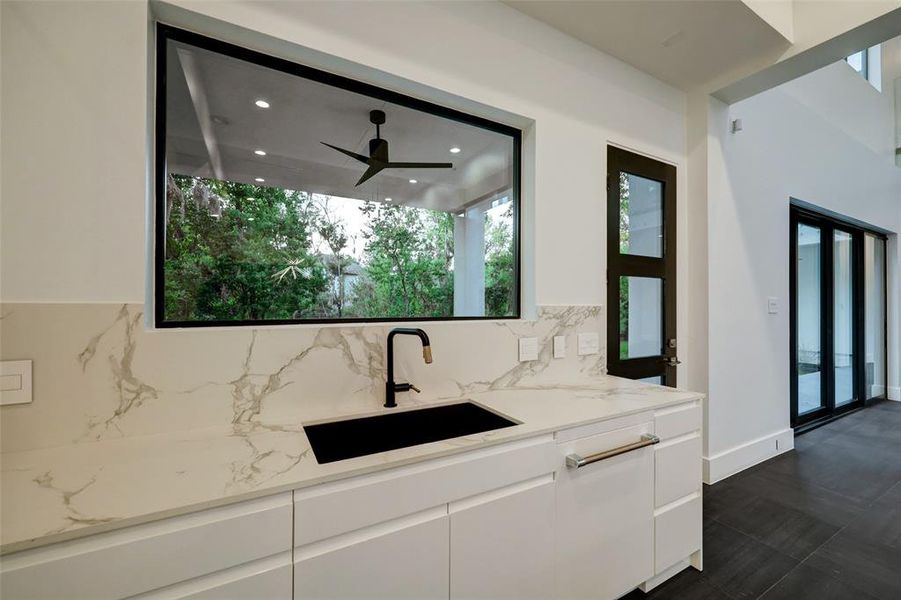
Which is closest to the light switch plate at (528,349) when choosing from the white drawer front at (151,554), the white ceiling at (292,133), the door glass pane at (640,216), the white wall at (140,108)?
the white wall at (140,108)

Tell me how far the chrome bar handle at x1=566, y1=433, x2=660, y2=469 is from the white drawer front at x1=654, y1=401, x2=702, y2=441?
0.27 feet

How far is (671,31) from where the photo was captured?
2.10 meters

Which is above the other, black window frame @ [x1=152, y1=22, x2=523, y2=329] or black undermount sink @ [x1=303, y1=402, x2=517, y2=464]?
black window frame @ [x1=152, y1=22, x2=523, y2=329]

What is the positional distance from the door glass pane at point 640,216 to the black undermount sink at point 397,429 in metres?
1.54

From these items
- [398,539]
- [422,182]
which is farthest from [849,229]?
[398,539]

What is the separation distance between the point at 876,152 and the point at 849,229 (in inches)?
40.9

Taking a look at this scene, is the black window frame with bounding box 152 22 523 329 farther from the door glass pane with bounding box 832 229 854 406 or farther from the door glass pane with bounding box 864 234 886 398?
the door glass pane with bounding box 864 234 886 398

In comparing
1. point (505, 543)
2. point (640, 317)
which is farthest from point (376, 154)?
point (640, 317)

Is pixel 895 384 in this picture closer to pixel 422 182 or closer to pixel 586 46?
pixel 586 46

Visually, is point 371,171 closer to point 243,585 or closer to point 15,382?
point 15,382

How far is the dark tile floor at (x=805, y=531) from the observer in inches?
65.4

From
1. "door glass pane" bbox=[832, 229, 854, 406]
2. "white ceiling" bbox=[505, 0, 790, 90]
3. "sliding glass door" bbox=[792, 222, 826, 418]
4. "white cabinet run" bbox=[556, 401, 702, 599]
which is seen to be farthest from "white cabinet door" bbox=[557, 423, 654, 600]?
"door glass pane" bbox=[832, 229, 854, 406]

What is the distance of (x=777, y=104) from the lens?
10.1 ft

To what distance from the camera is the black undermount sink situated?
1404 millimetres
